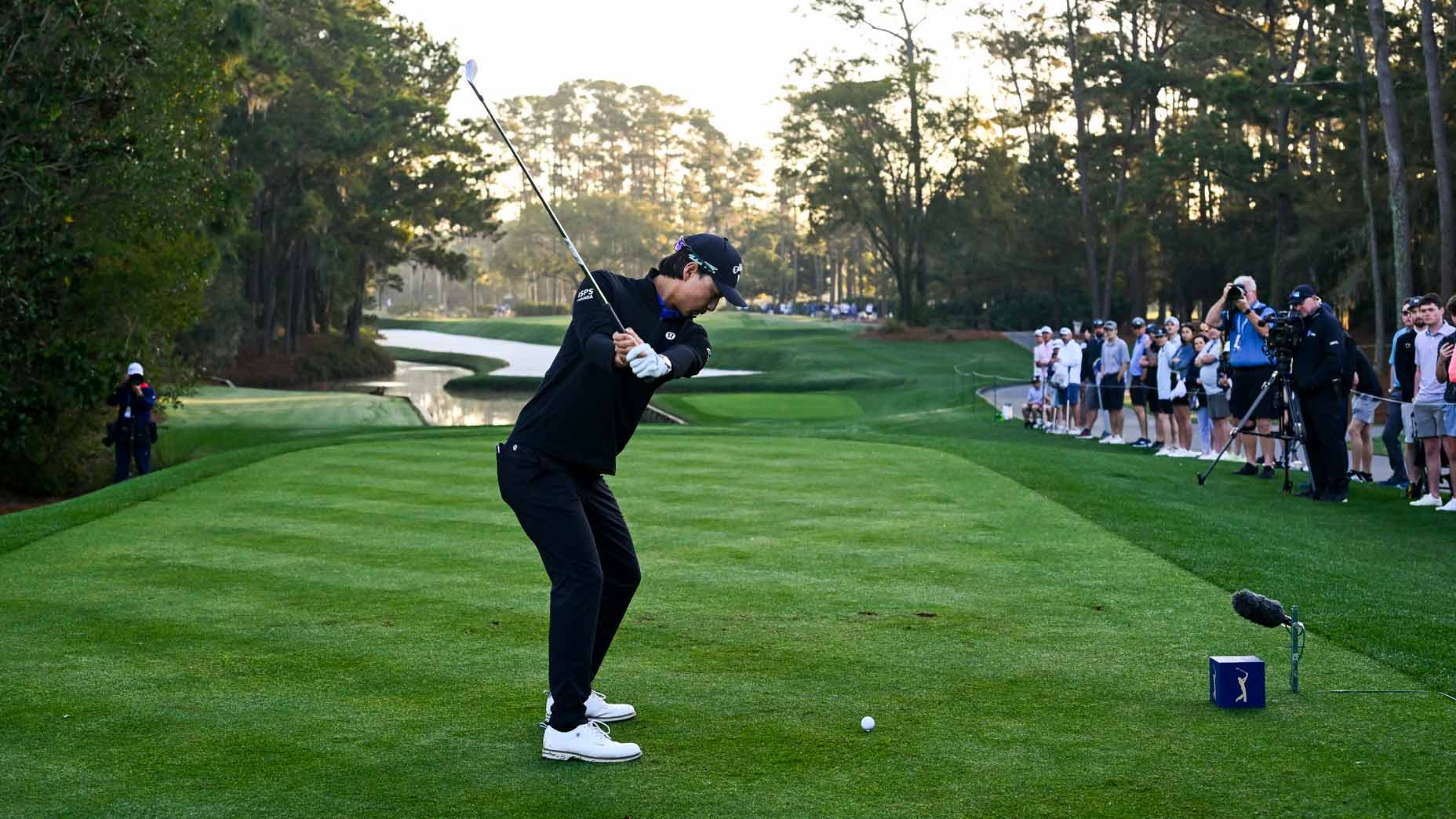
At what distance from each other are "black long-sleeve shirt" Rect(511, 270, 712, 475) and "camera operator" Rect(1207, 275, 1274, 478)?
1206cm

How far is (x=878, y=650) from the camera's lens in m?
7.21

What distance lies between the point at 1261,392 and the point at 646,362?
1226cm

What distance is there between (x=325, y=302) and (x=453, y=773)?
61700 millimetres

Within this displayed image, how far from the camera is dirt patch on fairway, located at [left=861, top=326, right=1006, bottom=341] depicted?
6506 centimetres

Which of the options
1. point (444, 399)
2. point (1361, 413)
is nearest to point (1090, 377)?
point (1361, 413)

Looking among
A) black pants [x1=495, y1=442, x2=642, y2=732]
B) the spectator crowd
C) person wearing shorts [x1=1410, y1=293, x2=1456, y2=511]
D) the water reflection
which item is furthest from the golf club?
the water reflection

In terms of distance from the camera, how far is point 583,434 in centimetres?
555

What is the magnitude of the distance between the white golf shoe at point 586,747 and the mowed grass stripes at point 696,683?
0.19ft

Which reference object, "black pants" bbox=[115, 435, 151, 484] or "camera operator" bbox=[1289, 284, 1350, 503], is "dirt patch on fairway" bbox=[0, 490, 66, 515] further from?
"camera operator" bbox=[1289, 284, 1350, 503]

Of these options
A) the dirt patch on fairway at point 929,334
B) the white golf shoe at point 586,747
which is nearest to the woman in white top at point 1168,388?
the white golf shoe at point 586,747

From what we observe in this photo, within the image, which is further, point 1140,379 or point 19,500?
point 1140,379

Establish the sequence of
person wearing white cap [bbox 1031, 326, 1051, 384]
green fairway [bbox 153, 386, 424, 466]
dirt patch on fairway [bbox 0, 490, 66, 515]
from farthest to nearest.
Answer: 1. green fairway [bbox 153, 386, 424, 466]
2. person wearing white cap [bbox 1031, 326, 1051, 384]
3. dirt patch on fairway [bbox 0, 490, 66, 515]

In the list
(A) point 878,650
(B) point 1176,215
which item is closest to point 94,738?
(A) point 878,650

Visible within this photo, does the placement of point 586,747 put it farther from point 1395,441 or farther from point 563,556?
point 1395,441
